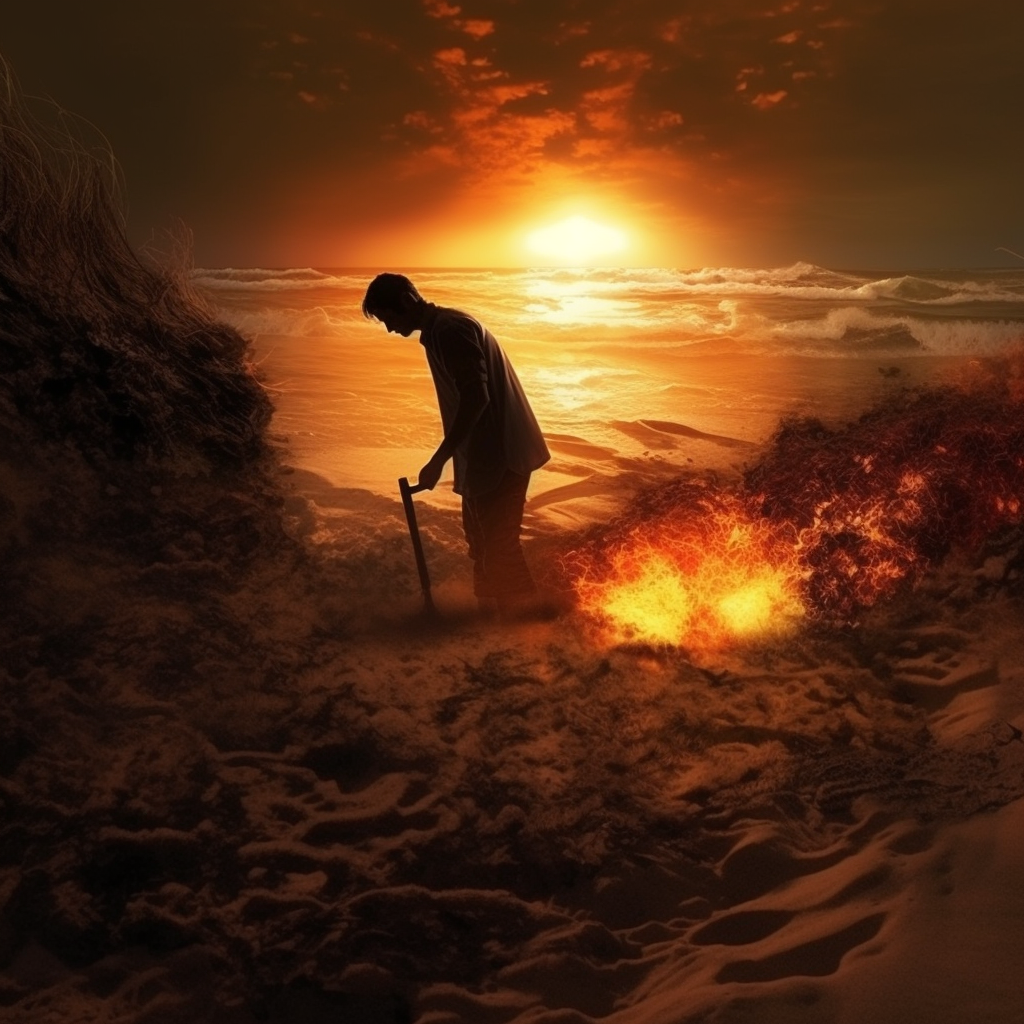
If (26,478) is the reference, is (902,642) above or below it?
below

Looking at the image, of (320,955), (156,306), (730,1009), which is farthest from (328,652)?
(156,306)

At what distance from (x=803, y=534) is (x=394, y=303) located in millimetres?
3234

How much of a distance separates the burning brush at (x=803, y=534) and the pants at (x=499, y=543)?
Answer: 1.64 feet

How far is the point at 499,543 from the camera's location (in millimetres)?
4527

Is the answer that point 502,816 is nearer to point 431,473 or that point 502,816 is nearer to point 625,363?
point 431,473

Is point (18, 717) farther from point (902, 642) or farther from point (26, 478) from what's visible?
point (902, 642)

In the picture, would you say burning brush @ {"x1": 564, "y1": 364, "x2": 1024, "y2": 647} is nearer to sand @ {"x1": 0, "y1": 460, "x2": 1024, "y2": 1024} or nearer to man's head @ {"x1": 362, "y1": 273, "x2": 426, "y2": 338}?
sand @ {"x1": 0, "y1": 460, "x2": 1024, "y2": 1024}

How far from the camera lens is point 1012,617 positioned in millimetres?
4035

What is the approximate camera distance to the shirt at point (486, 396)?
151 inches

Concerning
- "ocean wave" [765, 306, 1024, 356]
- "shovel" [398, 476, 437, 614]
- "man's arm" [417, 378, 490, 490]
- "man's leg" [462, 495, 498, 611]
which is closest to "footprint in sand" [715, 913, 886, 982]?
"man's arm" [417, 378, 490, 490]

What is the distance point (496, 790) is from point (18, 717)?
83.9 inches

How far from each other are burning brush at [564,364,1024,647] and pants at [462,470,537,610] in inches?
19.7

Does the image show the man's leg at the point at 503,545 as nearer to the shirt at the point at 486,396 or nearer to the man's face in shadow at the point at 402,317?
the shirt at the point at 486,396

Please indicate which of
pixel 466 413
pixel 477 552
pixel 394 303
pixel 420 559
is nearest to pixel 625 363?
pixel 477 552
